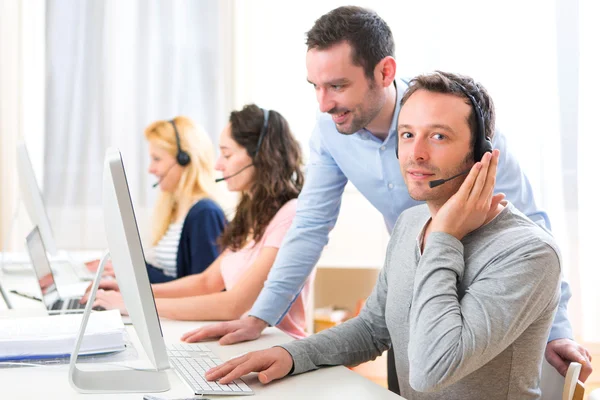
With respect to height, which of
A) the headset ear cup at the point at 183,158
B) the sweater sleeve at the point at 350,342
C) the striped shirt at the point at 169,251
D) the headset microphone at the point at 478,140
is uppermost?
the headset microphone at the point at 478,140

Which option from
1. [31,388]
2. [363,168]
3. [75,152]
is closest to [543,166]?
[363,168]

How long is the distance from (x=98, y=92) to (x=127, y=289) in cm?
305

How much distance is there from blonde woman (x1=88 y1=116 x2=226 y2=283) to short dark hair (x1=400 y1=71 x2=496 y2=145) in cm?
133

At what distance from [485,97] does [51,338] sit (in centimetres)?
89

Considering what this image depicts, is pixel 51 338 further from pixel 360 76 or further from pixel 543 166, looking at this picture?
pixel 543 166

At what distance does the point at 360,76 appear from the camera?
5.57ft

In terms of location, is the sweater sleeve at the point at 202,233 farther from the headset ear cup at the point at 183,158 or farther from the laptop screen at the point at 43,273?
the laptop screen at the point at 43,273

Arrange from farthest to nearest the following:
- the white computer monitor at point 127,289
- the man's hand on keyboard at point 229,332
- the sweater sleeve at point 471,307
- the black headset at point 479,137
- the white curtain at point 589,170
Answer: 1. the white curtain at point 589,170
2. the man's hand on keyboard at point 229,332
3. the black headset at point 479,137
4. the sweater sleeve at point 471,307
5. the white computer monitor at point 127,289

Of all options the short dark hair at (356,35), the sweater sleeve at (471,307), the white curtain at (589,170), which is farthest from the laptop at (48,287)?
the white curtain at (589,170)

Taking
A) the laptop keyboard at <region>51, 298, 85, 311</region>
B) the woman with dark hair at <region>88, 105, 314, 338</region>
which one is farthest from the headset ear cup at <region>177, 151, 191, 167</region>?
the laptop keyboard at <region>51, 298, 85, 311</region>

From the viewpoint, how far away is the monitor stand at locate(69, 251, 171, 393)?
1.19 metres

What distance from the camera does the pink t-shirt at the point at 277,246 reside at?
6.67 feet

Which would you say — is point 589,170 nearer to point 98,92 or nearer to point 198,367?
point 98,92

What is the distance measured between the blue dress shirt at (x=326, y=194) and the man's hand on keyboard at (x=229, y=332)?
0.16 ft
